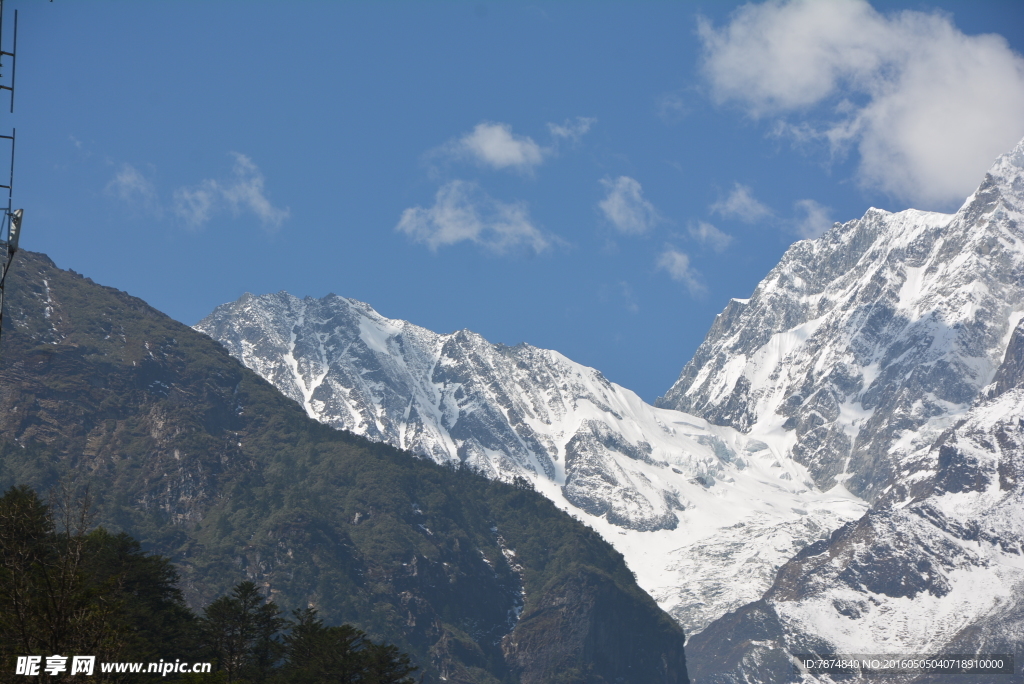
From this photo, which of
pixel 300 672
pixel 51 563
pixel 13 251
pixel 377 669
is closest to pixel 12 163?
pixel 13 251

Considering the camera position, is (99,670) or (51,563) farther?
(51,563)

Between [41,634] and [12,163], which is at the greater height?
[12,163]

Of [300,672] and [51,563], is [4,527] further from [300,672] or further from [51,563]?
[300,672]

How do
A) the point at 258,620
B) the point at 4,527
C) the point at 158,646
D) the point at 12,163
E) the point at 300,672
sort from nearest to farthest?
the point at 12,163, the point at 4,527, the point at 158,646, the point at 300,672, the point at 258,620

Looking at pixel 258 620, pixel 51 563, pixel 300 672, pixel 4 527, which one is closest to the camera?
pixel 4 527

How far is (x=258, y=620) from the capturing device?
478 feet

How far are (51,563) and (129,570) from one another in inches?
925

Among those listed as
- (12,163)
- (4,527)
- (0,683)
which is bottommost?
(0,683)

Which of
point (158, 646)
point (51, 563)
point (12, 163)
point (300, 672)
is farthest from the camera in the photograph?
point (300, 672)

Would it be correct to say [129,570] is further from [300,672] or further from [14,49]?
[14,49]

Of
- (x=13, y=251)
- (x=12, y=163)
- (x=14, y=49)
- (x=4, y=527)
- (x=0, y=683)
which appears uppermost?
(x=14, y=49)

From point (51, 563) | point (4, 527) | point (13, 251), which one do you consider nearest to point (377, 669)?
point (51, 563)

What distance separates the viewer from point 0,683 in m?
65.9

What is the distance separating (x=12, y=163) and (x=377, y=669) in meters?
93.9
